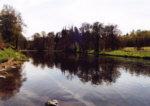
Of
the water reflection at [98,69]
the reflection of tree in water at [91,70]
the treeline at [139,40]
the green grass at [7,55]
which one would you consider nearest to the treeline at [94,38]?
the treeline at [139,40]

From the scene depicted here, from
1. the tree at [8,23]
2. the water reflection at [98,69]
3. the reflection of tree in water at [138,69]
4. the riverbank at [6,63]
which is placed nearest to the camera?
the water reflection at [98,69]

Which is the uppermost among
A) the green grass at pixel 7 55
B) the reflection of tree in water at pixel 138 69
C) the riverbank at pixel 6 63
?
the green grass at pixel 7 55

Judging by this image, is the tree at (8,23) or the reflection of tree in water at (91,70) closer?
the reflection of tree in water at (91,70)

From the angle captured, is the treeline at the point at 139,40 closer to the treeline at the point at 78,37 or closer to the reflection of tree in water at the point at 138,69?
the treeline at the point at 78,37

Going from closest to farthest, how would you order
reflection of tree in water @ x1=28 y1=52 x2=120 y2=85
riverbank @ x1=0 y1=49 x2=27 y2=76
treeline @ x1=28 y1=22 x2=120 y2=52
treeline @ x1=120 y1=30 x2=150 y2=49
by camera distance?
reflection of tree in water @ x1=28 y1=52 x2=120 y2=85 → riverbank @ x1=0 y1=49 x2=27 y2=76 → treeline @ x1=28 y1=22 x2=120 y2=52 → treeline @ x1=120 y1=30 x2=150 y2=49

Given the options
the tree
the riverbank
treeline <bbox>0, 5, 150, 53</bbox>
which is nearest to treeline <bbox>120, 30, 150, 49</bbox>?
treeline <bbox>0, 5, 150, 53</bbox>

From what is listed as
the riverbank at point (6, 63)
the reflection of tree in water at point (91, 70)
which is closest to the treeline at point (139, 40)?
the reflection of tree in water at point (91, 70)

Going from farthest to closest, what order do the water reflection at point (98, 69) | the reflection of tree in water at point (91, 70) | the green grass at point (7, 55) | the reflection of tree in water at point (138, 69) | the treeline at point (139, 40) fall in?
the treeline at point (139, 40), the green grass at point (7, 55), the reflection of tree in water at point (138, 69), the water reflection at point (98, 69), the reflection of tree in water at point (91, 70)

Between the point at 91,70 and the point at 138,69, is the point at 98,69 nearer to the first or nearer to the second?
the point at 91,70

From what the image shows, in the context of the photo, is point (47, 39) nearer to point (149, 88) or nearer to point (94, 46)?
point (94, 46)

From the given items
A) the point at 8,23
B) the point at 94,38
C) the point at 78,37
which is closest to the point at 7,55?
the point at 8,23

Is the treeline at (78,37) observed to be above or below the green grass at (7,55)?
above

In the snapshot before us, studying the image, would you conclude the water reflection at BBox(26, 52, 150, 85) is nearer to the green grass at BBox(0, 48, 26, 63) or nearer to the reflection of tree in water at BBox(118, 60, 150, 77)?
the reflection of tree in water at BBox(118, 60, 150, 77)

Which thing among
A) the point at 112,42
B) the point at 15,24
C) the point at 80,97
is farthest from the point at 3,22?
the point at 112,42
